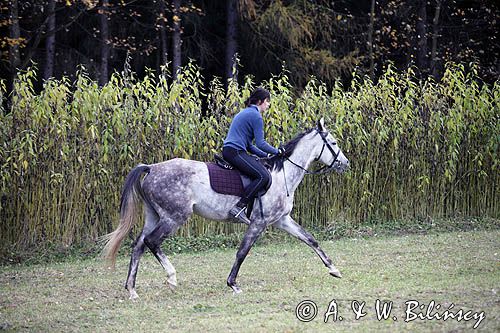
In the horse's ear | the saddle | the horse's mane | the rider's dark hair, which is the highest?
the rider's dark hair

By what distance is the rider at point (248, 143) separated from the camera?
906cm

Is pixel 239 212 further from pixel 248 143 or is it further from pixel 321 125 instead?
pixel 321 125

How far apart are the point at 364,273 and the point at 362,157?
4.45 metres

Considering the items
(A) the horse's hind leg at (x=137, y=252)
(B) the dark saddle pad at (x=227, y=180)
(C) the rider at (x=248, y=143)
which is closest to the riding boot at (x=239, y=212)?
(C) the rider at (x=248, y=143)

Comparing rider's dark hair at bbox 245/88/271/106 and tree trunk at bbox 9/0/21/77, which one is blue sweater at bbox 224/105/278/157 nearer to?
rider's dark hair at bbox 245/88/271/106

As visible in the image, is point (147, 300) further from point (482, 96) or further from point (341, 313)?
point (482, 96)

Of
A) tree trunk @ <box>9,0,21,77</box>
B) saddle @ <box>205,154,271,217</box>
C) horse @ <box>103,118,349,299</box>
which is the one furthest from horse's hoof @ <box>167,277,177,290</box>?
tree trunk @ <box>9,0,21,77</box>

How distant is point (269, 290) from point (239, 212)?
100 cm

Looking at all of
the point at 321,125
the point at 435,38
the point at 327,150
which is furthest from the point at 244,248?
the point at 435,38

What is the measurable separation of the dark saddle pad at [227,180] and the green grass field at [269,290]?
1173 mm

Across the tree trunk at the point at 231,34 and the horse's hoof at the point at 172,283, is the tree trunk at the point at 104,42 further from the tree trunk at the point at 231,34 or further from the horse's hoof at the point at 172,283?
the horse's hoof at the point at 172,283

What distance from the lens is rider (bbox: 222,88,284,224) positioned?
9.06 metres

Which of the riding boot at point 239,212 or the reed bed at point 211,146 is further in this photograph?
the reed bed at point 211,146

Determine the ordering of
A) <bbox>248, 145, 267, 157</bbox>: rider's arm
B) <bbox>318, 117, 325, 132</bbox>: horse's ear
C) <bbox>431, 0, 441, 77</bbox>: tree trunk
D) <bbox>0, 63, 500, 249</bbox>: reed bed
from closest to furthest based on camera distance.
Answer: <bbox>248, 145, 267, 157</bbox>: rider's arm < <bbox>318, 117, 325, 132</bbox>: horse's ear < <bbox>0, 63, 500, 249</bbox>: reed bed < <bbox>431, 0, 441, 77</bbox>: tree trunk
